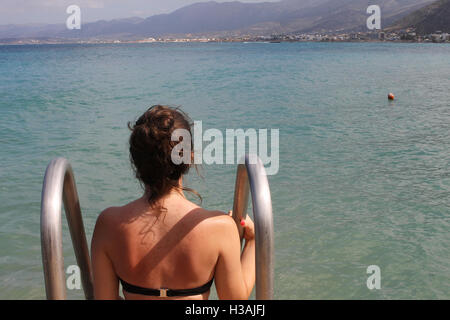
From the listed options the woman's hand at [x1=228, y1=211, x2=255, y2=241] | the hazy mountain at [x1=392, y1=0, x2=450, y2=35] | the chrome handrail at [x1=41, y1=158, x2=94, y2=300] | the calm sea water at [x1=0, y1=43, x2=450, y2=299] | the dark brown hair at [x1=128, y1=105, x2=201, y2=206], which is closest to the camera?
the chrome handrail at [x1=41, y1=158, x2=94, y2=300]

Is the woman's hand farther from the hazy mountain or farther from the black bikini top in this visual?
the hazy mountain

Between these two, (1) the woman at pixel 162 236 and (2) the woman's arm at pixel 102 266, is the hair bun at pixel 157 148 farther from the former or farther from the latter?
(2) the woman's arm at pixel 102 266

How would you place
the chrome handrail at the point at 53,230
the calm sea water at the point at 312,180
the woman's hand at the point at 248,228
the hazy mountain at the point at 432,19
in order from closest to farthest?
the chrome handrail at the point at 53,230 → the woman's hand at the point at 248,228 → the calm sea water at the point at 312,180 → the hazy mountain at the point at 432,19

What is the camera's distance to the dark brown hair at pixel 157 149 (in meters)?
1.54

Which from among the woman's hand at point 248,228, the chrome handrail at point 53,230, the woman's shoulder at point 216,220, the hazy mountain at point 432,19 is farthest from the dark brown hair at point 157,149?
the hazy mountain at point 432,19

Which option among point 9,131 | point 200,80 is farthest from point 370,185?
point 200,80

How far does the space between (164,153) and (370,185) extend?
529 centimetres

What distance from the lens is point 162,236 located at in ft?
5.21

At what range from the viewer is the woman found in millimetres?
1566

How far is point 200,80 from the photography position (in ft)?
75.9

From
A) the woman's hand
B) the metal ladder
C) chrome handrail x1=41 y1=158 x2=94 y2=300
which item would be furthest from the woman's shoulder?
chrome handrail x1=41 y1=158 x2=94 y2=300

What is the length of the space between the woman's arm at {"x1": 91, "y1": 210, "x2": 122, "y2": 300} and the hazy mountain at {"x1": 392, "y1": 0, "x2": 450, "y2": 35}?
97444mm

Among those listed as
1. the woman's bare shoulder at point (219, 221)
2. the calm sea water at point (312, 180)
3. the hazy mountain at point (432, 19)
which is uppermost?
the hazy mountain at point (432, 19)

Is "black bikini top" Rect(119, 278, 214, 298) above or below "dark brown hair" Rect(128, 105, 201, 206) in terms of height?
below
